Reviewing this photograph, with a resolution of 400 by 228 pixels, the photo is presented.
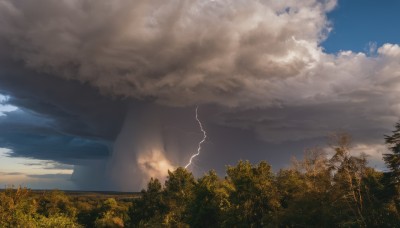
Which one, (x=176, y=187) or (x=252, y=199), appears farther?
(x=176, y=187)

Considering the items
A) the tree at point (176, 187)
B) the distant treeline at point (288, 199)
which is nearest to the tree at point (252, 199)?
the distant treeline at point (288, 199)

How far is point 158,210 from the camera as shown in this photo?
104 metres

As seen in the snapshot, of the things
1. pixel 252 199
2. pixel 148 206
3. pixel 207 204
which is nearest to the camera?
pixel 252 199

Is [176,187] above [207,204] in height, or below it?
above

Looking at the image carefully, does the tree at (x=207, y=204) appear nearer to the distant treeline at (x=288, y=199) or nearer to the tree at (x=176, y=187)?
the distant treeline at (x=288, y=199)

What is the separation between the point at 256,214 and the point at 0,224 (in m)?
40.3

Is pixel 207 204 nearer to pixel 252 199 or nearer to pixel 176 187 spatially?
pixel 252 199

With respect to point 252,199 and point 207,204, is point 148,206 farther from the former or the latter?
point 252,199

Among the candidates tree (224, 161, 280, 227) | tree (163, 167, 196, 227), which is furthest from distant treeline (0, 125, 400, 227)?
tree (163, 167, 196, 227)

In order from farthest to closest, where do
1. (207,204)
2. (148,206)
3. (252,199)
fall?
(148,206), (207,204), (252,199)

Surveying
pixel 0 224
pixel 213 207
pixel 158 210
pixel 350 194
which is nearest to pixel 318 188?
pixel 350 194

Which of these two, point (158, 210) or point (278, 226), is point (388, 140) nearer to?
point (278, 226)

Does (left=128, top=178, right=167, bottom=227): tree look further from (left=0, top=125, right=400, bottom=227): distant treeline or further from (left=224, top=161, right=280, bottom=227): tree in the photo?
(left=224, top=161, right=280, bottom=227): tree

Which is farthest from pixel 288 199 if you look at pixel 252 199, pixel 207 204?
pixel 207 204
